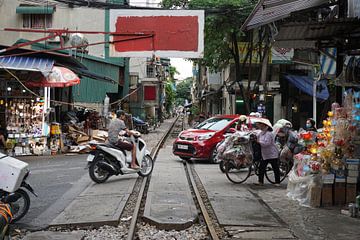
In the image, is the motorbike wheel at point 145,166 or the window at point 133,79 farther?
the window at point 133,79

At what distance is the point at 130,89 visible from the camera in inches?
1495

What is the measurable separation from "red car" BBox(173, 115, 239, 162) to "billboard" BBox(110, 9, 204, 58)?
15.7 feet

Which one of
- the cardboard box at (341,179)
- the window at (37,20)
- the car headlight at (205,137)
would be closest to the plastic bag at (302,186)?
the cardboard box at (341,179)

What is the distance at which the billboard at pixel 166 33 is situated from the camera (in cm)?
1094

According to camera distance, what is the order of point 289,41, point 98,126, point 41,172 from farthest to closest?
point 98,126 < point 41,172 < point 289,41

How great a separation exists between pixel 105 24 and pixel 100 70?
170 inches

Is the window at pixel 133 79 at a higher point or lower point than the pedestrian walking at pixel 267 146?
higher

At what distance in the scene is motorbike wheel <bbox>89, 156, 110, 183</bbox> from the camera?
1071 cm

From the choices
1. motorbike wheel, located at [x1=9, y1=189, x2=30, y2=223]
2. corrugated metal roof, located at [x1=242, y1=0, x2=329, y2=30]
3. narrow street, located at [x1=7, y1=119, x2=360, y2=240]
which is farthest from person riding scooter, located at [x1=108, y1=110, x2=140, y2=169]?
corrugated metal roof, located at [x1=242, y1=0, x2=329, y2=30]

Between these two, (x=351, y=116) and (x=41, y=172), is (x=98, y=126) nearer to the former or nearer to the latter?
(x=41, y=172)

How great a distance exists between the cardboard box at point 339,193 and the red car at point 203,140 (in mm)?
6597

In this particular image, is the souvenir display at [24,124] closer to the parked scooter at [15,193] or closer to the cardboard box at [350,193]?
the parked scooter at [15,193]

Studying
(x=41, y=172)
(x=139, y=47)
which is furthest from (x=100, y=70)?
(x=139, y=47)

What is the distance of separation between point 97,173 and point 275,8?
563 cm
